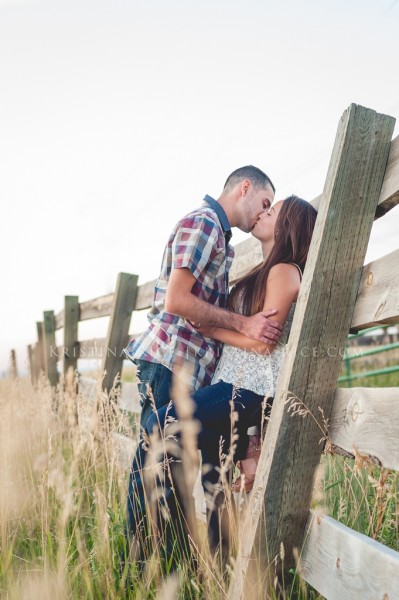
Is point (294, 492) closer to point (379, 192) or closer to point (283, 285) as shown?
point (283, 285)

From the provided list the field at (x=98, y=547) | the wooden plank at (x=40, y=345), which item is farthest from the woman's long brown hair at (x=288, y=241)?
the wooden plank at (x=40, y=345)

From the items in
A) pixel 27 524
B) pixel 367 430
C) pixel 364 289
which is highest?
pixel 364 289

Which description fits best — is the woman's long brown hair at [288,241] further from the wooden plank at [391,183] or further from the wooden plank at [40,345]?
the wooden plank at [40,345]

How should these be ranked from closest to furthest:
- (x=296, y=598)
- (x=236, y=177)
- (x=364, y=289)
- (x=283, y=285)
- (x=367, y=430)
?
(x=367, y=430)
(x=364, y=289)
(x=296, y=598)
(x=283, y=285)
(x=236, y=177)

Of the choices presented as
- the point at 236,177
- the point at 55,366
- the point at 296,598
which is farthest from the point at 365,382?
the point at 296,598

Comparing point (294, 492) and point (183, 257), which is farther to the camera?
point (183, 257)

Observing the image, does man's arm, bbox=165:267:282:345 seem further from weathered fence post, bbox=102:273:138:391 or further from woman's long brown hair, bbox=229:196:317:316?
weathered fence post, bbox=102:273:138:391

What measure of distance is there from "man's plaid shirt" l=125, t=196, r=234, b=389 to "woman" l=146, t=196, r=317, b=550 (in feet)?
0.65

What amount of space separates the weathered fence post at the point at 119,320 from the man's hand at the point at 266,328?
2.72 meters

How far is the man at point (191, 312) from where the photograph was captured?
2619 millimetres

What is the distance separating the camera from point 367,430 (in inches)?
70.7

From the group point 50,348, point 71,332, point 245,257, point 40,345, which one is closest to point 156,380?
point 245,257

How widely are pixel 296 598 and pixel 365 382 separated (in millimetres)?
8529

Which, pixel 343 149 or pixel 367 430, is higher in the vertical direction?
pixel 343 149
